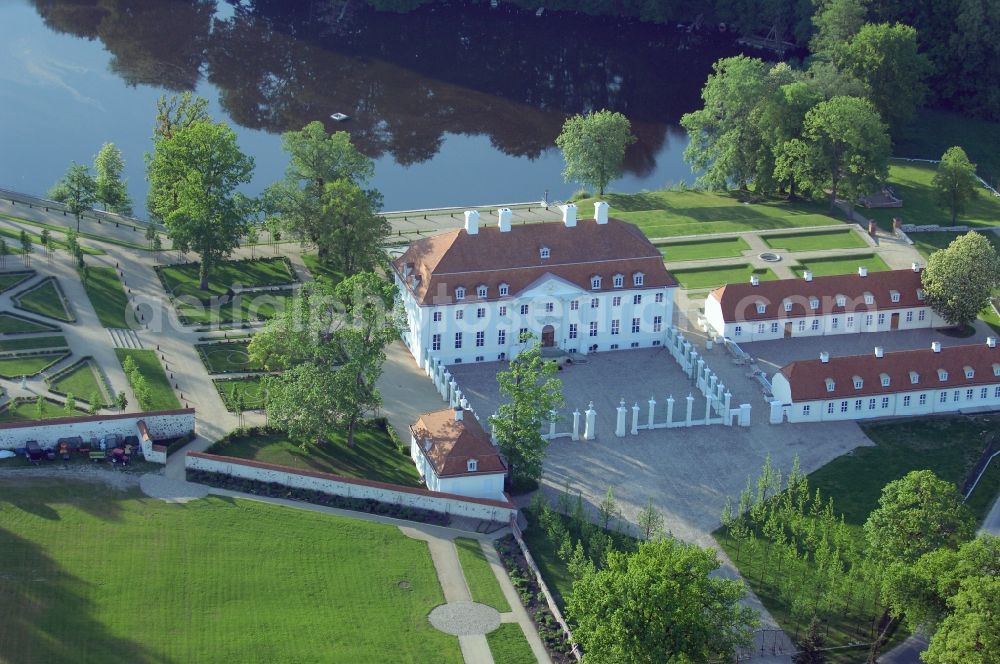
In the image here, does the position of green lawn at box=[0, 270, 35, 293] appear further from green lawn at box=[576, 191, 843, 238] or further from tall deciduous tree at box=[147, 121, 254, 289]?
green lawn at box=[576, 191, 843, 238]

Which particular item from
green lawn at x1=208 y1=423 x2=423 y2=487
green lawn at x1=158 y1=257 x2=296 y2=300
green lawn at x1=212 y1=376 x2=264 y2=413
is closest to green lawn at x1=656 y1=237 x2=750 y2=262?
green lawn at x1=158 y1=257 x2=296 y2=300

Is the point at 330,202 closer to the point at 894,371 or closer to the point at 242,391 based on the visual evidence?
the point at 242,391

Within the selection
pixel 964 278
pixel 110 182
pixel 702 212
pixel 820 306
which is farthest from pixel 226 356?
pixel 964 278

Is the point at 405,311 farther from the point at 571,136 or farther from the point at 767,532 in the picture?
the point at 571,136

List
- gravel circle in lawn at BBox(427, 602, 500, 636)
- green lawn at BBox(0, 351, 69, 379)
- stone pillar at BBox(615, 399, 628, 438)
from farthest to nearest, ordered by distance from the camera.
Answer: green lawn at BBox(0, 351, 69, 379) < stone pillar at BBox(615, 399, 628, 438) < gravel circle in lawn at BBox(427, 602, 500, 636)

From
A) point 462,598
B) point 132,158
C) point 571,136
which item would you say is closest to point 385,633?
point 462,598

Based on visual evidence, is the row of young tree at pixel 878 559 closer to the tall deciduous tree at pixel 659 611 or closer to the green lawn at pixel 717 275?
the tall deciduous tree at pixel 659 611
